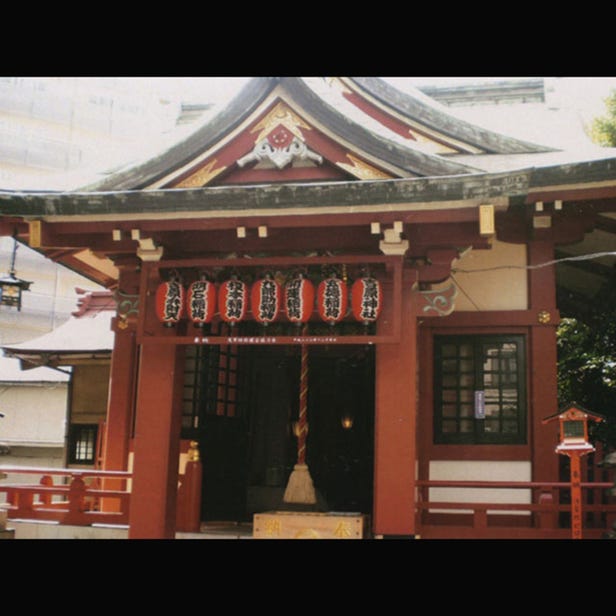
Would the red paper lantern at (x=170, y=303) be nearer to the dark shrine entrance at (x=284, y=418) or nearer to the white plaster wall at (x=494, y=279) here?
the dark shrine entrance at (x=284, y=418)

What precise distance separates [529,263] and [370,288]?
2908mm

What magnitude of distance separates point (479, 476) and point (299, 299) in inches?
145

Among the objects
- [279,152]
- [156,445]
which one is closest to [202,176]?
[279,152]

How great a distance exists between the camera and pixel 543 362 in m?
11.2

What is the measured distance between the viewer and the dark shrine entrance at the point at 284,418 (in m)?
13.0

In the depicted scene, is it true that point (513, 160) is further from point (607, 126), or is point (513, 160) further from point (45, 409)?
point (45, 409)

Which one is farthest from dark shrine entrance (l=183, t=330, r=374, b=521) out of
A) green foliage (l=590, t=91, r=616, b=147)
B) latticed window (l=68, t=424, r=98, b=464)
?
green foliage (l=590, t=91, r=616, b=147)

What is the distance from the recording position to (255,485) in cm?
1527

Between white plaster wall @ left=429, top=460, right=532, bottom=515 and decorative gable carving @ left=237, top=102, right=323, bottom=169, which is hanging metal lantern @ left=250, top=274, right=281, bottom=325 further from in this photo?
white plaster wall @ left=429, top=460, right=532, bottom=515

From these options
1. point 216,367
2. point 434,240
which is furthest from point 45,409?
point 434,240

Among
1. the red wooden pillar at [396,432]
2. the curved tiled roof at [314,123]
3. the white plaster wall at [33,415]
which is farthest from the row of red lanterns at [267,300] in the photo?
the white plaster wall at [33,415]

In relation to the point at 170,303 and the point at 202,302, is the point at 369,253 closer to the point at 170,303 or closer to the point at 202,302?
the point at 202,302

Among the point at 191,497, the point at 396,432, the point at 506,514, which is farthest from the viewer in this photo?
the point at 191,497

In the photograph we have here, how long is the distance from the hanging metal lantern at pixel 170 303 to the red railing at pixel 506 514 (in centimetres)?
380
